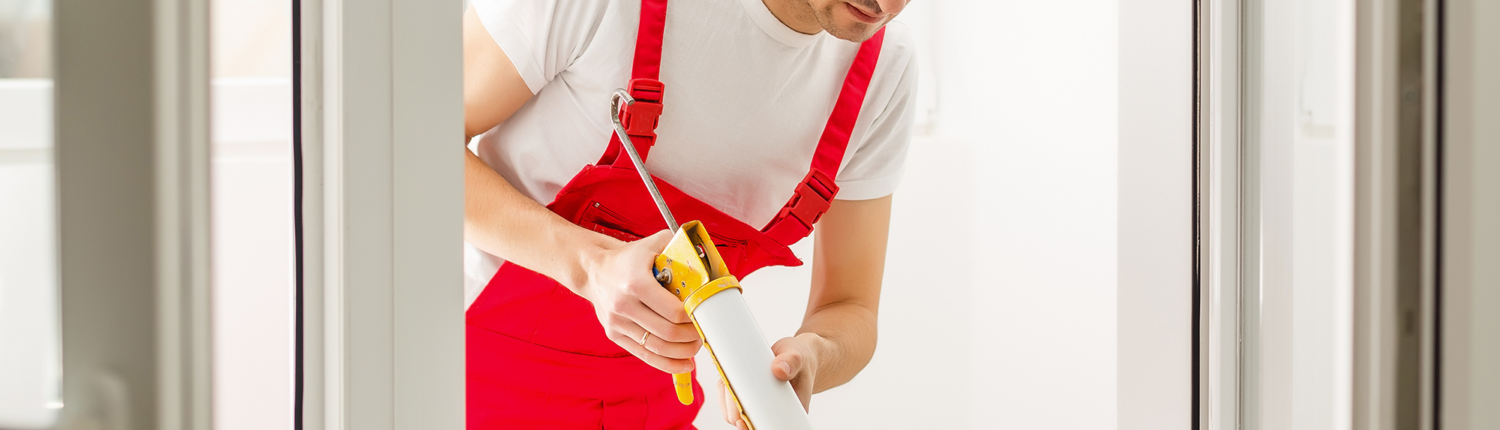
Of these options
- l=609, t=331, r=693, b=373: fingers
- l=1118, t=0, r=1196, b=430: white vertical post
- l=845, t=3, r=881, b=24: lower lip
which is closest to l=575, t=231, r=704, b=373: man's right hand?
l=609, t=331, r=693, b=373: fingers

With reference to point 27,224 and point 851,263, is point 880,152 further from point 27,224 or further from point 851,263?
point 27,224

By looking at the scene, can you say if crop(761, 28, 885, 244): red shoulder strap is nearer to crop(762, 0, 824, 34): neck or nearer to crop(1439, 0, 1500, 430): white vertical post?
crop(762, 0, 824, 34): neck

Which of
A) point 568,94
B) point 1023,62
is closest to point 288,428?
point 568,94

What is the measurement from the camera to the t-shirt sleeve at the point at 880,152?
632 millimetres

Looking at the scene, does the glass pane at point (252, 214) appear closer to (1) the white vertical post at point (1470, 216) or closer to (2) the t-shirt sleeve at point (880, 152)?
(1) the white vertical post at point (1470, 216)

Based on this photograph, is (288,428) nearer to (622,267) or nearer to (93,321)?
(93,321)

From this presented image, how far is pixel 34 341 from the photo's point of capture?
0.14 meters

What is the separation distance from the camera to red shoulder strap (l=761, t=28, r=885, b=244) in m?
0.56

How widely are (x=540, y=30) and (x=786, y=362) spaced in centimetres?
26

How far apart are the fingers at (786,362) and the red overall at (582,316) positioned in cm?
14

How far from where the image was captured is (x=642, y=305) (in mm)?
411

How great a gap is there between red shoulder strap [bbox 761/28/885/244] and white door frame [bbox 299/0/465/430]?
0.36 metres

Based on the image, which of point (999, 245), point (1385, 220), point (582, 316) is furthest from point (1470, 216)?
point (999, 245)

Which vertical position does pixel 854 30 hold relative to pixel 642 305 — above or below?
above
